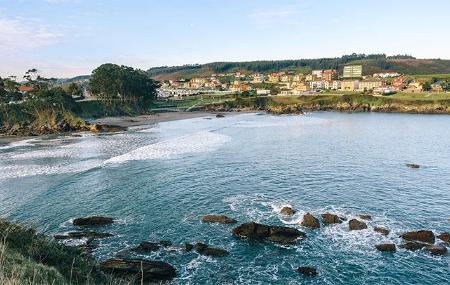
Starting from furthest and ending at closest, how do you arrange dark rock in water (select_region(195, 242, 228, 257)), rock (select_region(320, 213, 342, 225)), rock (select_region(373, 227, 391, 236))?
1. rock (select_region(320, 213, 342, 225))
2. rock (select_region(373, 227, 391, 236))
3. dark rock in water (select_region(195, 242, 228, 257))

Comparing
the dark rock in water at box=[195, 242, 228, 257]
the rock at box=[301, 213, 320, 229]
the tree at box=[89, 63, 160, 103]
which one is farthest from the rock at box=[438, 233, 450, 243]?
the tree at box=[89, 63, 160, 103]

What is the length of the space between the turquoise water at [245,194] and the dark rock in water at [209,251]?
784 mm

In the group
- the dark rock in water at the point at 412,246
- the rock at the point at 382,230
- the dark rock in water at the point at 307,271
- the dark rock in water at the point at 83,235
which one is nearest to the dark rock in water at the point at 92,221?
the dark rock in water at the point at 83,235

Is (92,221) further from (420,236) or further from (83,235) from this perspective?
(420,236)

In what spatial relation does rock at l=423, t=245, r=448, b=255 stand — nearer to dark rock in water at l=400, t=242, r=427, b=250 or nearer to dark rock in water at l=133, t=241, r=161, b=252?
dark rock in water at l=400, t=242, r=427, b=250

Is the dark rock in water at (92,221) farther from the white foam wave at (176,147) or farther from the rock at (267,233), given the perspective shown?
the white foam wave at (176,147)

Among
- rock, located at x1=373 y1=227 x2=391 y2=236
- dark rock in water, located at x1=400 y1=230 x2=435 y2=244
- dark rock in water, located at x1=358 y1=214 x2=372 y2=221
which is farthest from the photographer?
dark rock in water, located at x1=358 y1=214 x2=372 y2=221

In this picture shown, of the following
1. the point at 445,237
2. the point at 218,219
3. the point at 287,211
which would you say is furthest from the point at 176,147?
the point at 445,237

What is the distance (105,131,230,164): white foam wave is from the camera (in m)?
59.2

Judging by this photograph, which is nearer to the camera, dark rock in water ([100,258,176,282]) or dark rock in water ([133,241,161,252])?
dark rock in water ([100,258,176,282])

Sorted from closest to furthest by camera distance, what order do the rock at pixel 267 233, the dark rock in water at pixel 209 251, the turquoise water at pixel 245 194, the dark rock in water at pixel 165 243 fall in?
the turquoise water at pixel 245 194
the dark rock in water at pixel 209 251
the dark rock in water at pixel 165 243
the rock at pixel 267 233

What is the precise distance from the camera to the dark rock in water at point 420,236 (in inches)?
1125

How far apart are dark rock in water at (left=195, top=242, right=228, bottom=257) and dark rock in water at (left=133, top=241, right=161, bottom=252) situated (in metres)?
3.05

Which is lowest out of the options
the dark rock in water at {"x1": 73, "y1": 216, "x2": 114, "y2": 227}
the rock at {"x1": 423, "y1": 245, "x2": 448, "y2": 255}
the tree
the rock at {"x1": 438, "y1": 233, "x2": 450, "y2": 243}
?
the rock at {"x1": 423, "y1": 245, "x2": 448, "y2": 255}
